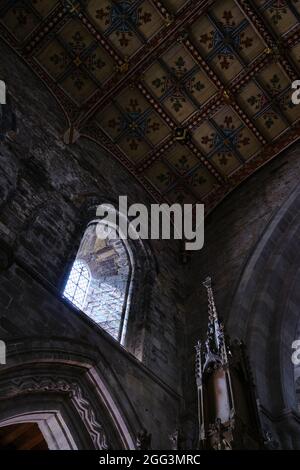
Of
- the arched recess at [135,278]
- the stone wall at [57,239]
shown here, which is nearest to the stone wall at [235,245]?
the stone wall at [57,239]

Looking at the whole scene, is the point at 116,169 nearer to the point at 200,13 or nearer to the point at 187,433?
the point at 200,13

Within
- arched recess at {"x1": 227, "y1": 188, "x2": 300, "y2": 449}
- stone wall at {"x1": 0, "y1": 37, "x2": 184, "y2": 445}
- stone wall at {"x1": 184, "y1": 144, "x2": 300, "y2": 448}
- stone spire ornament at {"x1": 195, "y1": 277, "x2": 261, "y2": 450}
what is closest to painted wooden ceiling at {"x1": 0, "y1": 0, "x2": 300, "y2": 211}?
stone wall at {"x1": 184, "y1": 144, "x2": 300, "y2": 448}

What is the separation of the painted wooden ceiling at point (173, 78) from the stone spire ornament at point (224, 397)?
558cm

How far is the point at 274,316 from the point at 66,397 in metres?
3.75

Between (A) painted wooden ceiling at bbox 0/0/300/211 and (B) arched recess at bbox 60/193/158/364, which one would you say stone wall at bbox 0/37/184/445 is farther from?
(A) painted wooden ceiling at bbox 0/0/300/211

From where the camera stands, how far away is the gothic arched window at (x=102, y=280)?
26.7 ft

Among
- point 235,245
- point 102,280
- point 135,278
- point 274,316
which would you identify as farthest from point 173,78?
point 274,316

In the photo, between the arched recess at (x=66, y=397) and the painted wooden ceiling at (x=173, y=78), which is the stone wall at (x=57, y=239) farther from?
the painted wooden ceiling at (x=173, y=78)

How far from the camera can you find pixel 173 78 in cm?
1083

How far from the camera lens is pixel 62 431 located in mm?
5816

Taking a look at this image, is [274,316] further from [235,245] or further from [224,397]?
[224,397]

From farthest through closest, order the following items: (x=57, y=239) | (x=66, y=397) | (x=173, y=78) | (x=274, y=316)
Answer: (x=173, y=78) < (x=274, y=316) < (x=57, y=239) < (x=66, y=397)

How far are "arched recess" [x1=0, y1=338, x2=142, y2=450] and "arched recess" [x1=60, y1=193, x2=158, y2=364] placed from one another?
46.7 inches

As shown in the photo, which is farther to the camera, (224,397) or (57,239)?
(57,239)
